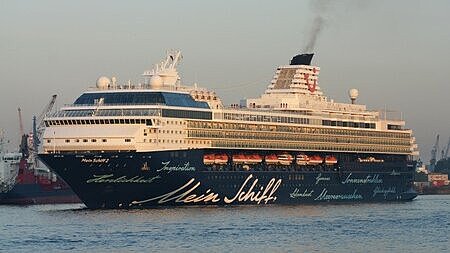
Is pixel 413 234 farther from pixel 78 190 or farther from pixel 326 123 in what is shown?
pixel 326 123

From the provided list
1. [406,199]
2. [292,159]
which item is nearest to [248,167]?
[292,159]

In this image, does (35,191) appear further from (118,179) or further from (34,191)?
(118,179)

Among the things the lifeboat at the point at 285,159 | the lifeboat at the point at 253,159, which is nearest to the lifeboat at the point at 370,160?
the lifeboat at the point at 285,159

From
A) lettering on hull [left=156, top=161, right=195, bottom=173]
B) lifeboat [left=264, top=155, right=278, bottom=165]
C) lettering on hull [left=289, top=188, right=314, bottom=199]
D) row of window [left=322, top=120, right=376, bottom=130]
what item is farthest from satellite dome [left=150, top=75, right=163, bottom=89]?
row of window [left=322, top=120, right=376, bottom=130]

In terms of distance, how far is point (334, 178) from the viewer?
13888cm

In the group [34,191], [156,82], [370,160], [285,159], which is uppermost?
[156,82]

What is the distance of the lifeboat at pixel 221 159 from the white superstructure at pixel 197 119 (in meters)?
0.93

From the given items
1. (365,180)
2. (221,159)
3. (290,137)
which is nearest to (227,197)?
(221,159)

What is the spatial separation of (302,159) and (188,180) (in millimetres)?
20355

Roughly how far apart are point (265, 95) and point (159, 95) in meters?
25.2

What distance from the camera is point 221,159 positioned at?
124312 mm

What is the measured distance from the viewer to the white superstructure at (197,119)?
118000 mm

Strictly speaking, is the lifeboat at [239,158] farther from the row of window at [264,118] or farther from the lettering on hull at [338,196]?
the lettering on hull at [338,196]

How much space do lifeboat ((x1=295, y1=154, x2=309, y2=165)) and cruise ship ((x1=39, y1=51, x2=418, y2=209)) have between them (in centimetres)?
19
